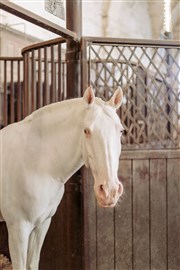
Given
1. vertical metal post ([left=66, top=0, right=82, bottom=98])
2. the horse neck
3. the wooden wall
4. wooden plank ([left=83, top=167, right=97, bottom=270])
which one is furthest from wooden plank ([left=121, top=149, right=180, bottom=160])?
the horse neck

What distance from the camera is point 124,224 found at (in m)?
2.12

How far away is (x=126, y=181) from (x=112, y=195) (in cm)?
86

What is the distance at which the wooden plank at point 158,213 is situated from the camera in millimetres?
2162

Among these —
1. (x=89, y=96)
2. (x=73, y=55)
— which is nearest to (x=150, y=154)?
(x=73, y=55)

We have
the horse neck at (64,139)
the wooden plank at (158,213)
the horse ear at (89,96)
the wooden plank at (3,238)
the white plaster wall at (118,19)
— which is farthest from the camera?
the white plaster wall at (118,19)

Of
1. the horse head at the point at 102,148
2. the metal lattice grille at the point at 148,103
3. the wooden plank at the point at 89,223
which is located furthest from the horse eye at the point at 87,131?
the metal lattice grille at the point at 148,103

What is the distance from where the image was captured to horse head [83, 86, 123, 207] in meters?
1.28

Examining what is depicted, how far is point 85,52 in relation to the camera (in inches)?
80.5

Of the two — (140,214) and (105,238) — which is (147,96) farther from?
(105,238)

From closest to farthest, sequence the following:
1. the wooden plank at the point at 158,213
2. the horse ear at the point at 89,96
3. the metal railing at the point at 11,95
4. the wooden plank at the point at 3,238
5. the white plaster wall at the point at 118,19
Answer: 1. the horse ear at the point at 89,96
2. the wooden plank at the point at 158,213
3. the wooden plank at the point at 3,238
4. the metal railing at the point at 11,95
5. the white plaster wall at the point at 118,19

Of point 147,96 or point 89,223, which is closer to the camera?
point 89,223

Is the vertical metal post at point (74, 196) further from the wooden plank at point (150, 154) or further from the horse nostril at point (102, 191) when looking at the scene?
the horse nostril at point (102, 191)

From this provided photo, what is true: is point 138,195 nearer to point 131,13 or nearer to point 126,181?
point 126,181

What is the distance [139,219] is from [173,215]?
231mm
